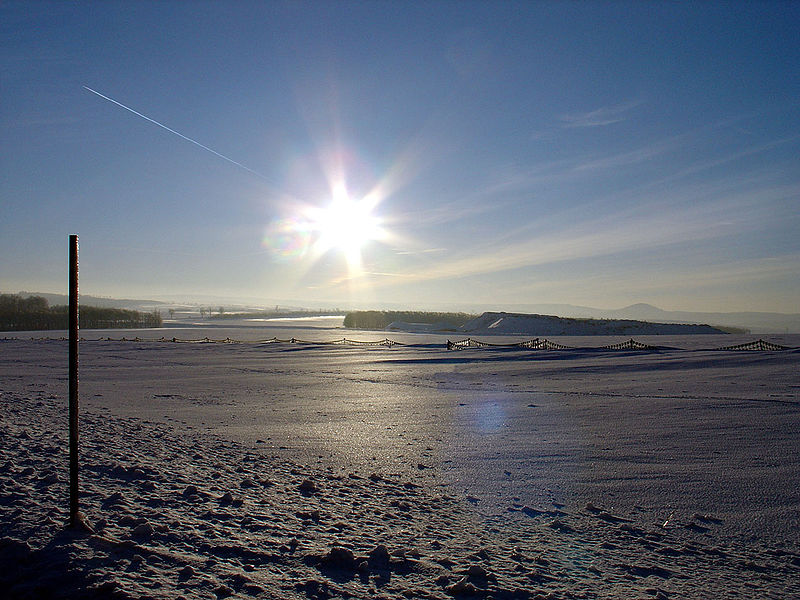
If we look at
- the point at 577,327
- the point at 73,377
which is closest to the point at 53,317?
the point at 577,327

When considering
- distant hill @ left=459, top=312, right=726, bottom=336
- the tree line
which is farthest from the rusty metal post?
the tree line

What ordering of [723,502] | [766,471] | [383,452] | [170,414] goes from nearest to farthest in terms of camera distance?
[723,502] < [766,471] < [383,452] < [170,414]

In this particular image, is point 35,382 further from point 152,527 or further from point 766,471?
point 766,471

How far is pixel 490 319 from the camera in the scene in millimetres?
65562

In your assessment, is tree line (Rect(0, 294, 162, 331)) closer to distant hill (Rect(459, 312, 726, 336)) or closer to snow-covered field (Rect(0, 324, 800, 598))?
distant hill (Rect(459, 312, 726, 336))

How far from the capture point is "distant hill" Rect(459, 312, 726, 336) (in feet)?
173

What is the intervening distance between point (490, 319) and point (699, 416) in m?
57.4

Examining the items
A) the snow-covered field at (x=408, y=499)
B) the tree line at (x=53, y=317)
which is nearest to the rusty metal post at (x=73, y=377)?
the snow-covered field at (x=408, y=499)

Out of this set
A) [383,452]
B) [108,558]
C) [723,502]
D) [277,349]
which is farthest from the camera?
[277,349]

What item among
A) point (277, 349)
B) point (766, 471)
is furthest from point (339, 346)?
point (766, 471)

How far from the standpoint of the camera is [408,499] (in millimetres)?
4812

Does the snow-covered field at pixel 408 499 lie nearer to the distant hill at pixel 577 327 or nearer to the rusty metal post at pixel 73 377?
the rusty metal post at pixel 73 377

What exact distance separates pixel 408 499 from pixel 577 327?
54.1m

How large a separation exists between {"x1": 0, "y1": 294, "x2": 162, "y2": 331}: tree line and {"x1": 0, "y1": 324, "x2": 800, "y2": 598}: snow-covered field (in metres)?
68.6
